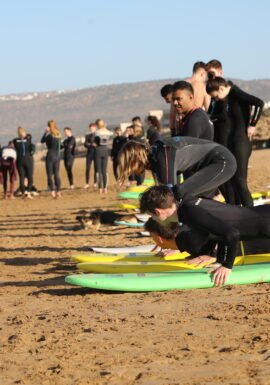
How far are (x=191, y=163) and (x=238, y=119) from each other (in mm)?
1959

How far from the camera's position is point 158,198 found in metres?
6.82

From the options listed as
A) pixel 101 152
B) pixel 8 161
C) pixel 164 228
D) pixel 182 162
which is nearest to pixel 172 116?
pixel 182 162

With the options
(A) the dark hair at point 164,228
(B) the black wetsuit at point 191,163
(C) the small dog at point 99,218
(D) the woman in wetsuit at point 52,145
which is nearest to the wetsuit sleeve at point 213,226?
(B) the black wetsuit at point 191,163

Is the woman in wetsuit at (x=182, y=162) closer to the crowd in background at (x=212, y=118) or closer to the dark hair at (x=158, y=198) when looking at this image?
the crowd in background at (x=212, y=118)

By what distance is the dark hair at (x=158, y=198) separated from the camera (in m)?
6.83

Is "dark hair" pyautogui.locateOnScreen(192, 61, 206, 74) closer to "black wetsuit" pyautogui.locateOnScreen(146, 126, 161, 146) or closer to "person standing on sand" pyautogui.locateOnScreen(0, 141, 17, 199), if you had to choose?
"black wetsuit" pyautogui.locateOnScreen(146, 126, 161, 146)

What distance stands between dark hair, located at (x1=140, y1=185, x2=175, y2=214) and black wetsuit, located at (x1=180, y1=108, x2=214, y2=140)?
143 cm

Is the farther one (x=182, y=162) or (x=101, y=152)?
(x=101, y=152)

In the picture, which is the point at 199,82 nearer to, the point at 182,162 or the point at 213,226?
the point at 182,162

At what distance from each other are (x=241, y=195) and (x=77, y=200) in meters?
11.9

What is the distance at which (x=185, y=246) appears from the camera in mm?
7270

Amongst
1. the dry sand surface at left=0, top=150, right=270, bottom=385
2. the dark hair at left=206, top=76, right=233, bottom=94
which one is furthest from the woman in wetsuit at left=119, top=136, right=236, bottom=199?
the dark hair at left=206, top=76, right=233, bottom=94

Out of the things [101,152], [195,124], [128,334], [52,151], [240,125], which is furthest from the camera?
[101,152]

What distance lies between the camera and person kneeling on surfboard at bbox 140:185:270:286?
264 inches
